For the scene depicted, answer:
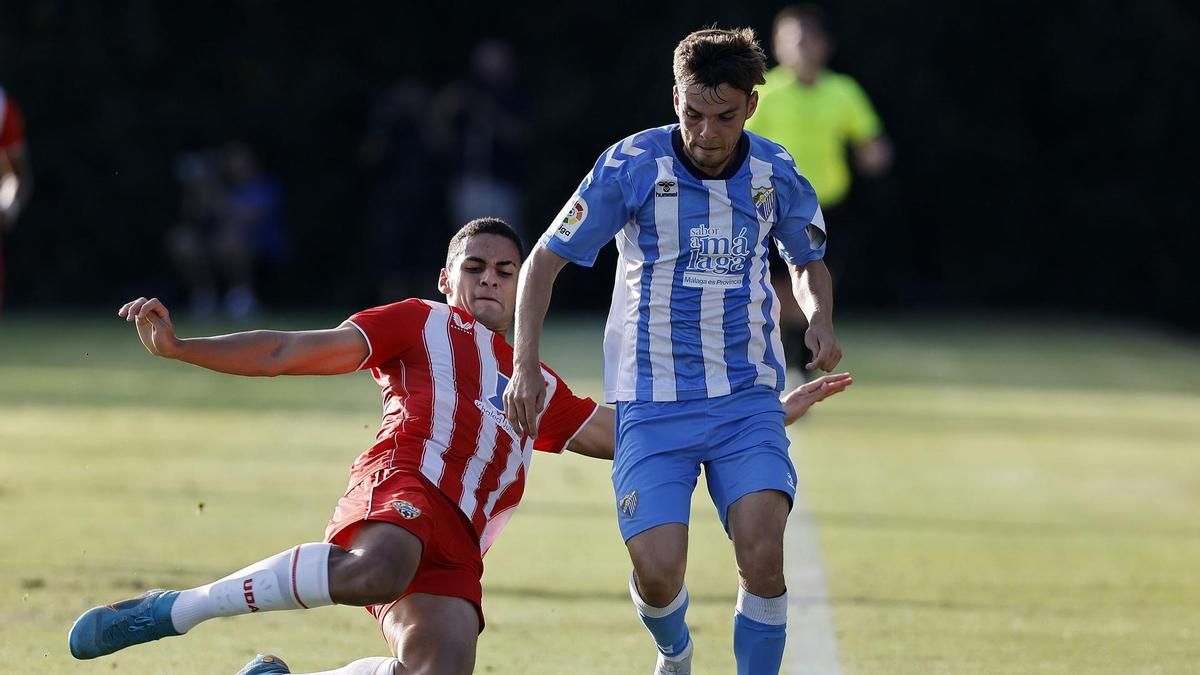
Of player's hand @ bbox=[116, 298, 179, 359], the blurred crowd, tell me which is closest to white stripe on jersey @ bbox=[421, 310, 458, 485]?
player's hand @ bbox=[116, 298, 179, 359]

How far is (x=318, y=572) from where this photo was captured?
457cm

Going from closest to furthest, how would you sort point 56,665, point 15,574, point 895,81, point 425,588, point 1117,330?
point 425,588, point 56,665, point 15,574, point 1117,330, point 895,81

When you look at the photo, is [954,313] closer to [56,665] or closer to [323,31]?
[323,31]

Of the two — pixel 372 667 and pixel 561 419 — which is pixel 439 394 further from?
pixel 372 667

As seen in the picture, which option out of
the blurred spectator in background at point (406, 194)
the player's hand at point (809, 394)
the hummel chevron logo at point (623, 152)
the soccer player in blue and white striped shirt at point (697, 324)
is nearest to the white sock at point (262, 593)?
the soccer player in blue and white striped shirt at point (697, 324)

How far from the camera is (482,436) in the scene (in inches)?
201

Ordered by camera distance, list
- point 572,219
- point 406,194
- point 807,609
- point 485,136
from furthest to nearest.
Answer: point 406,194
point 485,136
point 807,609
point 572,219

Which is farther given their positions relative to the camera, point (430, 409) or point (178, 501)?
point (178, 501)

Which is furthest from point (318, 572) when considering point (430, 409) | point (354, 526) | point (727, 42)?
point (727, 42)

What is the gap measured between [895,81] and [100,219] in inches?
399

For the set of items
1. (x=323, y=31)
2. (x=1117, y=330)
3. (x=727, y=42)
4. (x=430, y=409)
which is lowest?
(x=1117, y=330)

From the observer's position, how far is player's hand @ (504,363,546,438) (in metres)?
4.89

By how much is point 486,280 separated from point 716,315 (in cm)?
68

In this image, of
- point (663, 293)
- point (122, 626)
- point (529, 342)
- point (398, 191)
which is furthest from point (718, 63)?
point (398, 191)
